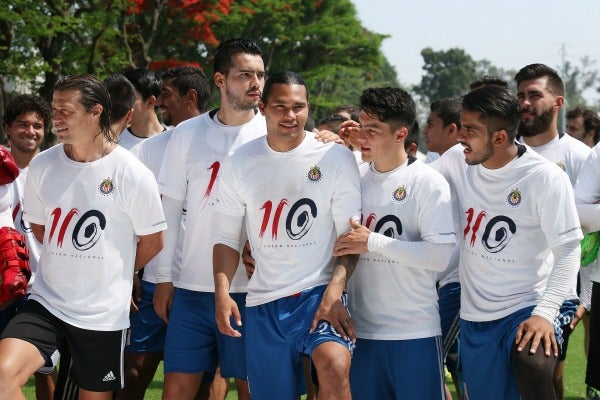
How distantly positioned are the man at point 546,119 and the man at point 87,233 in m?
2.73

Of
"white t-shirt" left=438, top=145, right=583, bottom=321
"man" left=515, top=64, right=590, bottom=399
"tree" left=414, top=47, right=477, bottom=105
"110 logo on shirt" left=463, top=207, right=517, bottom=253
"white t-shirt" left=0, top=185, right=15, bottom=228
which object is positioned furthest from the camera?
"tree" left=414, top=47, right=477, bottom=105

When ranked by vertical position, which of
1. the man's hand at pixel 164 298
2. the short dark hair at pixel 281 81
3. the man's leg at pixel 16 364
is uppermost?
the short dark hair at pixel 281 81

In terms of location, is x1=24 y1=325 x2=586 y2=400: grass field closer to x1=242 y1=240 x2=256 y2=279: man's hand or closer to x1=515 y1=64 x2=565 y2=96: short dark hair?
x1=242 y1=240 x2=256 y2=279: man's hand

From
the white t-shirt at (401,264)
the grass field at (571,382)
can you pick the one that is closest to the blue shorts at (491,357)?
the white t-shirt at (401,264)

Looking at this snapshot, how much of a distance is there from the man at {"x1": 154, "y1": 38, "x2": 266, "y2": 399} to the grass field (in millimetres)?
2241

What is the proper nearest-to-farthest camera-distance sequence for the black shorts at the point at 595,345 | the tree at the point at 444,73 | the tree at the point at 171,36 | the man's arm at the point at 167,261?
the man's arm at the point at 167,261 → the black shorts at the point at 595,345 → the tree at the point at 171,36 → the tree at the point at 444,73

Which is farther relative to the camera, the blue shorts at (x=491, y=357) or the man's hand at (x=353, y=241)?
the blue shorts at (x=491, y=357)

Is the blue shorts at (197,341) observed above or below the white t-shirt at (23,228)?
below

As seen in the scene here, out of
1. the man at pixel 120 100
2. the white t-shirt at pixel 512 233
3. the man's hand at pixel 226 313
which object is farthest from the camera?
the man at pixel 120 100

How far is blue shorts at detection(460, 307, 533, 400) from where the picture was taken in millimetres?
5215

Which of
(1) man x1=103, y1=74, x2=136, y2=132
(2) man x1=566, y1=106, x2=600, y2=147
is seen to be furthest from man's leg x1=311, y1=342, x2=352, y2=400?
(2) man x1=566, y1=106, x2=600, y2=147

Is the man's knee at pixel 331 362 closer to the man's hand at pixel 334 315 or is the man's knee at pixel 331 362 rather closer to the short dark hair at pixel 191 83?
the man's hand at pixel 334 315

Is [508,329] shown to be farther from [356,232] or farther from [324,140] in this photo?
[324,140]

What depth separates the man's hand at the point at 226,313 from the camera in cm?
539
